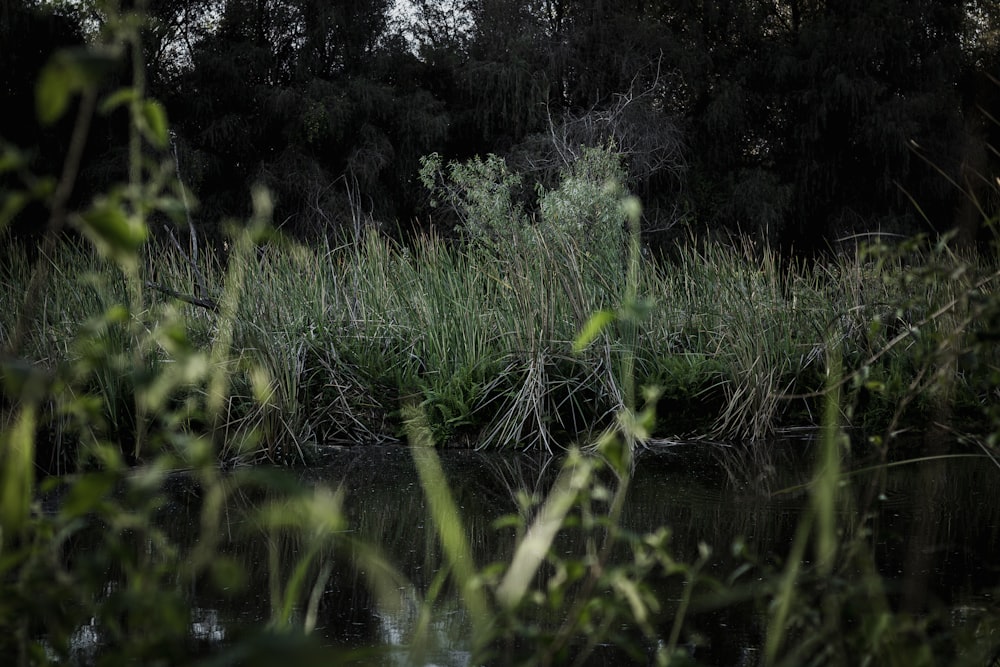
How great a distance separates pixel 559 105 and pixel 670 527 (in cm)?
1333

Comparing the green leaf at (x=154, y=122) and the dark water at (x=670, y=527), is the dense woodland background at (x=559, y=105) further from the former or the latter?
the green leaf at (x=154, y=122)

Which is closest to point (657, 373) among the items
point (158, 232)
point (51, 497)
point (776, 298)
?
point (776, 298)

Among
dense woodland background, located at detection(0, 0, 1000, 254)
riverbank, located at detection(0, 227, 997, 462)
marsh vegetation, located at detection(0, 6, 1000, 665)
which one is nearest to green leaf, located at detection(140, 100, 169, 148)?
marsh vegetation, located at detection(0, 6, 1000, 665)

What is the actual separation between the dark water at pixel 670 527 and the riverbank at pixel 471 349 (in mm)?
289

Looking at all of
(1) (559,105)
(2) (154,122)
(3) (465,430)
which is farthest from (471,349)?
(1) (559,105)

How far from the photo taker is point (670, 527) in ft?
8.20

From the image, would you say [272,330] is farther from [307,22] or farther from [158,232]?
[307,22]

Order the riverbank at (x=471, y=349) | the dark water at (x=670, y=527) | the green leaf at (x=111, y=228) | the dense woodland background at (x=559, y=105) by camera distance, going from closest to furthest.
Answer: the green leaf at (x=111, y=228) → the dark water at (x=670, y=527) → the riverbank at (x=471, y=349) → the dense woodland background at (x=559, y=105)

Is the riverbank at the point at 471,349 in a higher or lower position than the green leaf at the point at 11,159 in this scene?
lower

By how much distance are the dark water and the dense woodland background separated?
983 cm

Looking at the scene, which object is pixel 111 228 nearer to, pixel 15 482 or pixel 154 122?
pixel 154 122

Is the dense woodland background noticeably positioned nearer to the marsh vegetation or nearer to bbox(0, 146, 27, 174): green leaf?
the marsh vegetation

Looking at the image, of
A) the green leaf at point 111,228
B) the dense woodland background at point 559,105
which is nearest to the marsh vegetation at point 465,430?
the green leaf at point 111,228

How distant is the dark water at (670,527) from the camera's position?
5.66 feet
